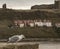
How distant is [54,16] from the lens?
3762cm

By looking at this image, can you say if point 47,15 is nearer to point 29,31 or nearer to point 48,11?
point 48,11

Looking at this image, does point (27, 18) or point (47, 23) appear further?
point (27, 18)

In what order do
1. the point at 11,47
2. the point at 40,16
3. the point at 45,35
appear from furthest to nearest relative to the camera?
the point at 40,16 → the point at 45,35 → the point at 11,47

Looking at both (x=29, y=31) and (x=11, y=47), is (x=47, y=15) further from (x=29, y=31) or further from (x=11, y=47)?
(x=11, y=47)

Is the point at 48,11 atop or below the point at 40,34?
atop

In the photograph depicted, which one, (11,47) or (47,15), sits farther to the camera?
(47,15)

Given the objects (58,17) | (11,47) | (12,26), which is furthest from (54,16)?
(11,47)

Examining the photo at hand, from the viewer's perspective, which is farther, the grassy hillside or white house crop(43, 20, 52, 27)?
white house crop(43, 20, 52, 27)

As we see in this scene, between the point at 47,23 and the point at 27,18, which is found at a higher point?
the point at 27,18

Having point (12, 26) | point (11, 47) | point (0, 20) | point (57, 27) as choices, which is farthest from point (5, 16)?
point (11, 47)

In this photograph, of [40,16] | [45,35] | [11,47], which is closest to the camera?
[11,47]

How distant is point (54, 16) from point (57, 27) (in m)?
4.64

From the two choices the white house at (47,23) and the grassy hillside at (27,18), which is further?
the white house at (47,23)

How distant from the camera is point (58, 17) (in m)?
37.2
